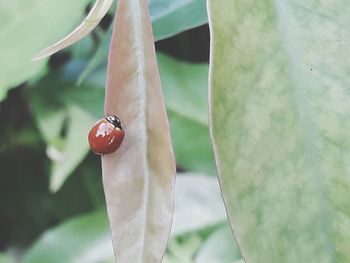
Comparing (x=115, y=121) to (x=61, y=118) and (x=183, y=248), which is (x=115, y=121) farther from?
(x=61, y=118)

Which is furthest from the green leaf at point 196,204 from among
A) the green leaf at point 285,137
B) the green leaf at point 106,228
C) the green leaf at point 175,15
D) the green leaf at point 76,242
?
the green leaf at point 285,137

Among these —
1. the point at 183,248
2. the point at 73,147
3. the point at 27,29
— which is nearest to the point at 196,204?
the point at 183,248

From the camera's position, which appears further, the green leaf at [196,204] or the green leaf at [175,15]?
the green leaf at [196,204]

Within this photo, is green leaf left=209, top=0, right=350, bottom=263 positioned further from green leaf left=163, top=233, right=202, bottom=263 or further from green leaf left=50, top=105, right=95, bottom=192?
green leaf left=50, top=105, right=95, bottom=192

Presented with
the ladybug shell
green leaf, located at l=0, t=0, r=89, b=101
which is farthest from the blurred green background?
the ladybug shell

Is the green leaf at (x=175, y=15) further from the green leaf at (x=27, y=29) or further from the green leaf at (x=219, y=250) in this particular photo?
the green leaf at (x=219, y=250)

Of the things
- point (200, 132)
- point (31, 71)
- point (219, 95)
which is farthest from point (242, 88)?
point (200, 132)
